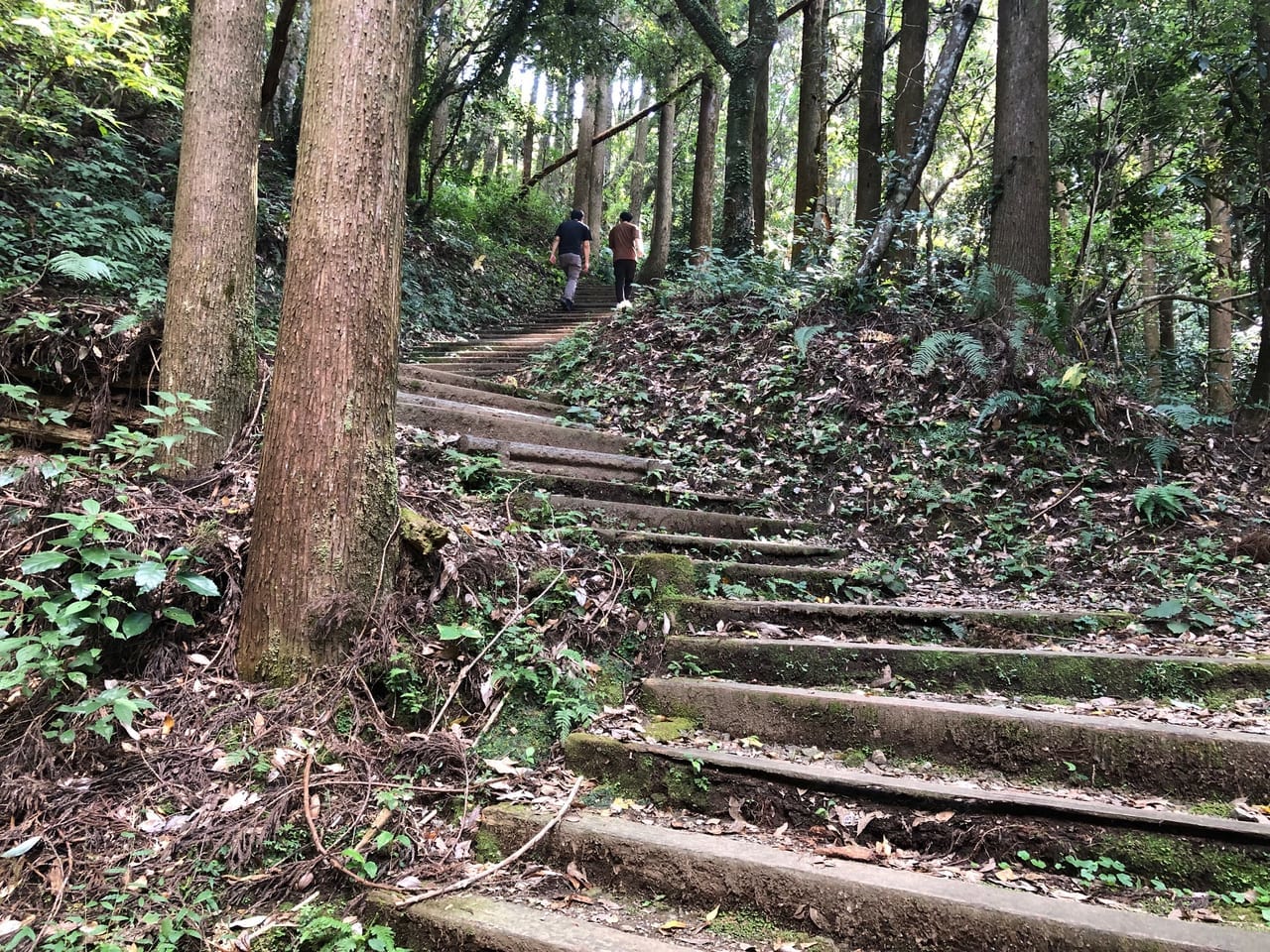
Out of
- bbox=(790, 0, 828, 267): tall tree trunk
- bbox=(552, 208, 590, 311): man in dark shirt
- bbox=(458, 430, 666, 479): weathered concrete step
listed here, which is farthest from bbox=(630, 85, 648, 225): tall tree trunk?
bbox=(458, 430, 666, 479): weathered concrete step

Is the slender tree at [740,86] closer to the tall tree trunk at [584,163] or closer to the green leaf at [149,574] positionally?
the tall tree trunk at [584,163]

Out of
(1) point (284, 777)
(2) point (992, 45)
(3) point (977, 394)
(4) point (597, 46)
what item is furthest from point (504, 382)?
(2) point (992, 45)

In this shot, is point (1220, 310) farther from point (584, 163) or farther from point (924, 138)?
point (584, 163)

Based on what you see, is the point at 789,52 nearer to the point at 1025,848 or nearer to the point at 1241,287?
the point at 1241,287

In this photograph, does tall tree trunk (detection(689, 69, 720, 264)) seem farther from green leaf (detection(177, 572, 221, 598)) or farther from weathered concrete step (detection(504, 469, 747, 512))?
green leaf (detection(177, 572, 221, 598))

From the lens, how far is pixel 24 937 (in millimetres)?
2160

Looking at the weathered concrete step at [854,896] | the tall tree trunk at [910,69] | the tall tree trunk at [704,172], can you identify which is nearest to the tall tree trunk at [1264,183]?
the tall tree trunk at [910,69]

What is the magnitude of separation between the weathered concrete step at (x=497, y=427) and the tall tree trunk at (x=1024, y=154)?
4.58m

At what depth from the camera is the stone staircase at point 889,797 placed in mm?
2141

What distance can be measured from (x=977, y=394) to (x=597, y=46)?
11791mm

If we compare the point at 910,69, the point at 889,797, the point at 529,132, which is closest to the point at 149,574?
the point at 889,797

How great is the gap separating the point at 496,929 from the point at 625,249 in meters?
11.7

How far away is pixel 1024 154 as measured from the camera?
744 centimetres

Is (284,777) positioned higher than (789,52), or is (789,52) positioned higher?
(789,52)
